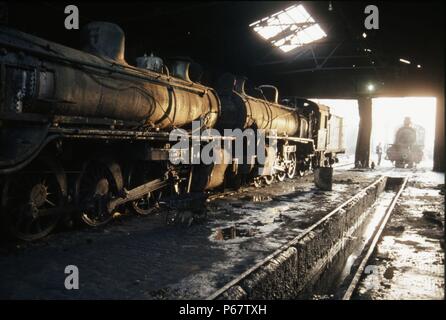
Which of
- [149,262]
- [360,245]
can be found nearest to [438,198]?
[360,245]

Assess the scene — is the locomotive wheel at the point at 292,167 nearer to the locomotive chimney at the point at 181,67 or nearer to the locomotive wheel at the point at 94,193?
the locomotive chimney at the point at 181,67

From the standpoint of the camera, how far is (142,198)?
7.23 m

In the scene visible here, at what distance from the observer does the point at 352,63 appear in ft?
69.1

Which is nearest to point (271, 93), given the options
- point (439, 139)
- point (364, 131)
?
point (364, 131)

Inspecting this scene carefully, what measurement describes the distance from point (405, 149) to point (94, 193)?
1129 inches

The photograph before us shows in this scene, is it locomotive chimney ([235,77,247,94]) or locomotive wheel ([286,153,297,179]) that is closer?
locomotive chimney ([235,77,247,94])

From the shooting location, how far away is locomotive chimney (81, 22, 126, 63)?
6.29m

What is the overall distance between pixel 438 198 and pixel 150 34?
35.4 feet

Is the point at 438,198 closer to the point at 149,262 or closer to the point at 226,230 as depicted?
the point at 226,230

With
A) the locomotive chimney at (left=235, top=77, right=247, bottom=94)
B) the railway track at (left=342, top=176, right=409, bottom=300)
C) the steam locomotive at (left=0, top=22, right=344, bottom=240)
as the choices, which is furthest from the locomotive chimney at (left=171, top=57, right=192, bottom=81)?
the railway track at (left=342, top=176, right=409, bottom=300)

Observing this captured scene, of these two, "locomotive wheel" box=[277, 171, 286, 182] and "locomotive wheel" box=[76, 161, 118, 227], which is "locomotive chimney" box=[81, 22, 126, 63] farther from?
"locomotive wheel" box=[277, 171, 286, 182]

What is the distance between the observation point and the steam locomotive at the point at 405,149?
95.1 ft

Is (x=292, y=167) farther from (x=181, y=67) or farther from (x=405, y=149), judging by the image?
(x=405, y=149)

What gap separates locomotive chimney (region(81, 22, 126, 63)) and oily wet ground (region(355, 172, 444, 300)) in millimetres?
5431
